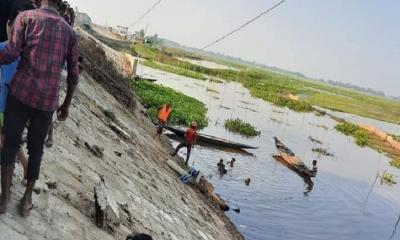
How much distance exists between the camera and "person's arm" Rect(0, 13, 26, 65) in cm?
330

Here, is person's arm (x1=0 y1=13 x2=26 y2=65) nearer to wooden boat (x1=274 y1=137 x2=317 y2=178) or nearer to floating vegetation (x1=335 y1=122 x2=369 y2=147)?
wooden boat (x1=274 y1=137 x2=317 y2=178)

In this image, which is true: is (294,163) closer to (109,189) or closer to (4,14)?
(109,189)

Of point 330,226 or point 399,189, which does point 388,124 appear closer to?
point 399,189

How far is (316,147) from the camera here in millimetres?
32062

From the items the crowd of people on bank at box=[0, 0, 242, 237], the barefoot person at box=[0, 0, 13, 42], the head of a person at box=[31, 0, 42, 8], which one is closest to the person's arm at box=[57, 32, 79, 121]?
the crowd of people on bank at box=[0, 0, 242, 237]

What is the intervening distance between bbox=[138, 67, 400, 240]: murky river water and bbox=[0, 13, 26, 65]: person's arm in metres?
10.6

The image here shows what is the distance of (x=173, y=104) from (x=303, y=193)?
12.2 m

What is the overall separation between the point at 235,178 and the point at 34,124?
1539cm

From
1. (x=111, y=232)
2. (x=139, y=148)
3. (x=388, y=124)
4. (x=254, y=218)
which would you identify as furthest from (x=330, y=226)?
(x=388, y=124)

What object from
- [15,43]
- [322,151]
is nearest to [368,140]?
[322,151]

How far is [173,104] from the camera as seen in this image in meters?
29.2

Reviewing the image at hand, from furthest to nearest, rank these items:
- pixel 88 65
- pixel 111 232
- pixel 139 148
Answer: pixel 88 65 → pixel 139 148 → pixel 111 232

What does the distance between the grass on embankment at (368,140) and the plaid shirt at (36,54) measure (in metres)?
33.9

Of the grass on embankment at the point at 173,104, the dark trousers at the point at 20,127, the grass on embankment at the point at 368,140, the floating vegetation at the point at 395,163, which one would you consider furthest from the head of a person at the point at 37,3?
the grass on embankment at the point at 368,140
